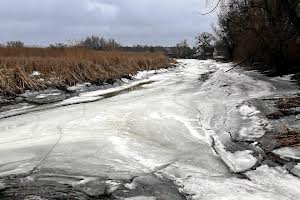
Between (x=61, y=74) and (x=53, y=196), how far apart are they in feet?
36.9

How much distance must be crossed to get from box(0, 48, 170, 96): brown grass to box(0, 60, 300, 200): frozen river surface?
3034 millimetres

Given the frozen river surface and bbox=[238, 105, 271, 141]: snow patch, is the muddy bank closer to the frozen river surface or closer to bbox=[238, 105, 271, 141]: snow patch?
the frozen river surface

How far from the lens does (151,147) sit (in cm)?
729

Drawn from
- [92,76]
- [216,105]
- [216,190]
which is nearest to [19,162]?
[216,190]

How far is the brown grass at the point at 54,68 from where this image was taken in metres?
13.8

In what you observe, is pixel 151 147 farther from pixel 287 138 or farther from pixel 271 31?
pixel 271 31

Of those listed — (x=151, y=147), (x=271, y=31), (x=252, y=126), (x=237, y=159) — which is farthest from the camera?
(x=271, y=31)

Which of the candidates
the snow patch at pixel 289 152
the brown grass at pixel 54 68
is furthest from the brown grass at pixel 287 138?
the brown grass at pixel 54 68

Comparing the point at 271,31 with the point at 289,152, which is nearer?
the point at 289,152

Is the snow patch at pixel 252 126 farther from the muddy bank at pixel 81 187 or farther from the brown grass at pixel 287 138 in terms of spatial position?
the muddy bank at pixel 81 187

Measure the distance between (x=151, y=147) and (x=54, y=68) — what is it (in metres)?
9.76

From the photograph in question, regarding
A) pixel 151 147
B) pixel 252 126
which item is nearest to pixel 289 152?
pixel 252 126

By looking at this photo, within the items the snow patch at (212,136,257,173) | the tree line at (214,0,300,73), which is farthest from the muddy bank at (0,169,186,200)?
the tree line at (214,0,300,73)

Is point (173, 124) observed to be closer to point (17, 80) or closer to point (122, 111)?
point (122, 111)
